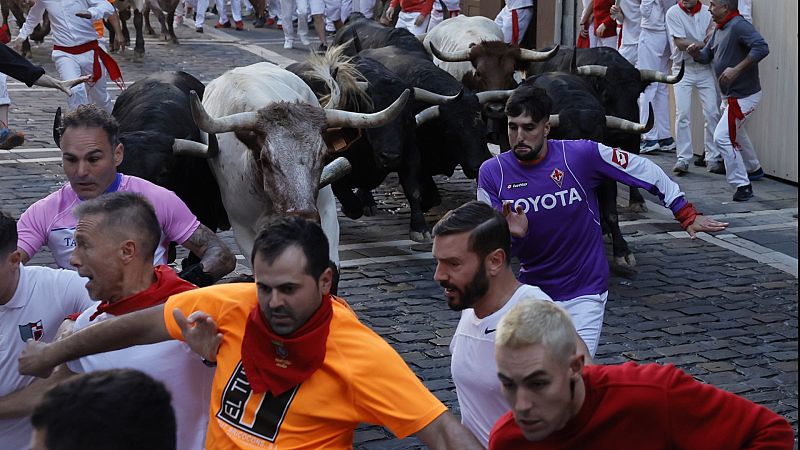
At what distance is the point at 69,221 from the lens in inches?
246

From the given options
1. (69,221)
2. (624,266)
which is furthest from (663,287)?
(69,221)

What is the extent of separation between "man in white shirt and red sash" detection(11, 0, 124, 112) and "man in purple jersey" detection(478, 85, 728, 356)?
28.8ft

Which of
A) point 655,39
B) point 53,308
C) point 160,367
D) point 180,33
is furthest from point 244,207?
point 180,33

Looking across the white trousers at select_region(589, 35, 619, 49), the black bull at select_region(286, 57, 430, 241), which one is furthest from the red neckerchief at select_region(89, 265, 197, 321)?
the white trousers at select_region(589, 35, 619, 49)

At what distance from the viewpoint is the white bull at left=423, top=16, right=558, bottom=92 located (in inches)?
516

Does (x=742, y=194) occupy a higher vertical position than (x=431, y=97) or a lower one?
lower

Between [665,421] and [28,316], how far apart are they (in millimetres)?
2727

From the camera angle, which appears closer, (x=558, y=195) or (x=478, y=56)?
(x=558, y=195)

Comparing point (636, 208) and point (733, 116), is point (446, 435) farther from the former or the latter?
point (733, 116)

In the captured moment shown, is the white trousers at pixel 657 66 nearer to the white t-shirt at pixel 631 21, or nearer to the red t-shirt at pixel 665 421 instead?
the white t-shirt at pixel 631 21

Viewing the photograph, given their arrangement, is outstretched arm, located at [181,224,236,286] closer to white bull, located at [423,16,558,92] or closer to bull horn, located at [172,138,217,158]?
bull horn, located at [172,138,217,158]

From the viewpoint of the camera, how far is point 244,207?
27.7 feet

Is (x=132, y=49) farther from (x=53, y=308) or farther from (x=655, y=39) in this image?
(x=53, y=308)

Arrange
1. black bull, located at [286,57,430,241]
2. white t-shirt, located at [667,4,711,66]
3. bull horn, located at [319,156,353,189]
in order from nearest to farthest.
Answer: bull horn, located at [319,156,353,189] → black bull, located at [286,57,430,241] → white t-shirt, located at [667,4,711,66]
